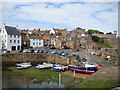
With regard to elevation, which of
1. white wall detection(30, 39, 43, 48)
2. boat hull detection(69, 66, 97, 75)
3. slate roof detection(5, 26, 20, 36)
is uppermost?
slate roof detection(5, 26, 20, 36)

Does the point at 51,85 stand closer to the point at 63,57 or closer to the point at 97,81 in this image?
the point at 97,81

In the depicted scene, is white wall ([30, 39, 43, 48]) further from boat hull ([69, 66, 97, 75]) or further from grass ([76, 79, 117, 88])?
grass ([76, 79, 117, 88])

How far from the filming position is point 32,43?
39.3 metres

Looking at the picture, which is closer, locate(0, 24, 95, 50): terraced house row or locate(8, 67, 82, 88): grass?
locate(8, 67, 82, 88): grass

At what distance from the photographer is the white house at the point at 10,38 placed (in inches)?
1261

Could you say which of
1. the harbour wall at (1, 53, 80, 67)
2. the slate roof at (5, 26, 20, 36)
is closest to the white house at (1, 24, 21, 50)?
the slate roof at (5, 26, 20, 36)

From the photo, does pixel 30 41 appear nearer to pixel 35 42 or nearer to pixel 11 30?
pixel 35 42

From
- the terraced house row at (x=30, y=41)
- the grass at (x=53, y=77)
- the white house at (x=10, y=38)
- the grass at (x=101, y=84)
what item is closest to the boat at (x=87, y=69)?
the grass at (x=53, y=77)

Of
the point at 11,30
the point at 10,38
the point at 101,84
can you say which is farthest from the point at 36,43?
the point at 101,84

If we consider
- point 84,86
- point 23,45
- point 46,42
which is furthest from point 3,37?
point 84,86

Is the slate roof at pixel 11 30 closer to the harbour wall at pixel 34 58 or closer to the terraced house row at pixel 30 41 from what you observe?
the terraced house row at pixel 30 41

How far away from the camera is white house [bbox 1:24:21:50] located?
3203 centimetres

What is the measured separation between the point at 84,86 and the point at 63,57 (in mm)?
14976

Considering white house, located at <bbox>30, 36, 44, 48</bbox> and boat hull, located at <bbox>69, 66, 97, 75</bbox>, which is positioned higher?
white house, located at <bbox>30, 36, 44, 48</bbox>
